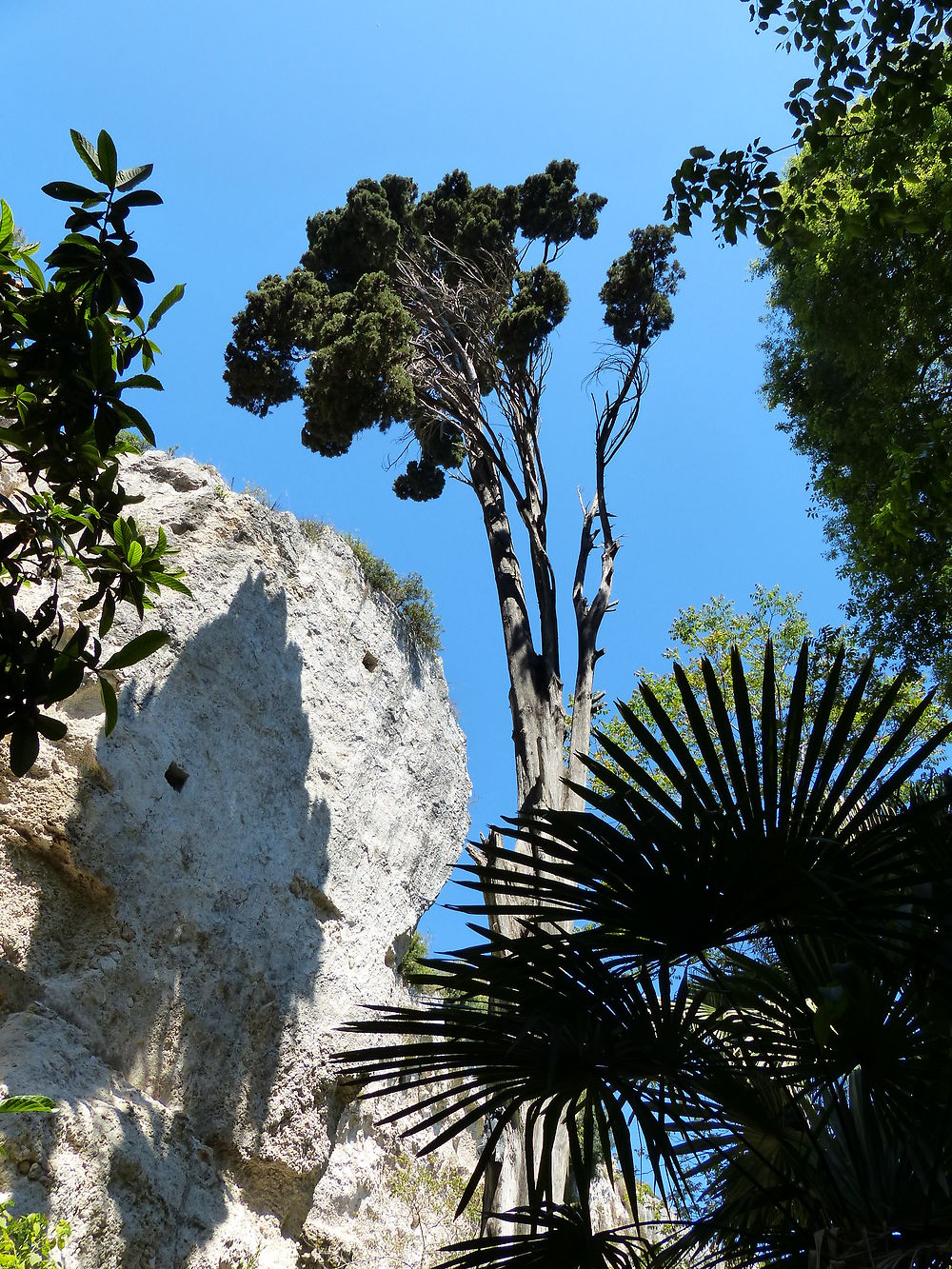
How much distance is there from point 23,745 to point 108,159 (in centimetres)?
210

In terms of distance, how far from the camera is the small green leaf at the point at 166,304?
3.83 meters

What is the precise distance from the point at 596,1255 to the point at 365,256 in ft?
31.7

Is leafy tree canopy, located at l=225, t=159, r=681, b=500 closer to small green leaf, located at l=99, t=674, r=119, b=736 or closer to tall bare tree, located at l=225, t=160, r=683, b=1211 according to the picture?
tall bare tree, located at l=225, t=160, r=683, b=1211

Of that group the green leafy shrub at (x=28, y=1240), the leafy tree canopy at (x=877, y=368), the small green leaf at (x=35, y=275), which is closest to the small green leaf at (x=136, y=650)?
the small green leaf at (x=35, y=275)

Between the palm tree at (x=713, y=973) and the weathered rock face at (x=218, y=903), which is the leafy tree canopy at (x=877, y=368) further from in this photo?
the weathered rock face at (x=218, y=903)

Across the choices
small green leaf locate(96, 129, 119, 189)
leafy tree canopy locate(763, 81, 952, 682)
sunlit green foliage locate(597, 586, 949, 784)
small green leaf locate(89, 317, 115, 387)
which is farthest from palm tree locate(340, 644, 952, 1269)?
sunlit green foliage locate(597, 586, 949, 784)

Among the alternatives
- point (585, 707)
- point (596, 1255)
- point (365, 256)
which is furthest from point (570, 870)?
point (365, 256)

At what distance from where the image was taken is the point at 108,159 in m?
3.41

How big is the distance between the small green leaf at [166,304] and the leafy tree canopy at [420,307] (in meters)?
4.96

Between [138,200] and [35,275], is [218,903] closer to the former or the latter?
[35,275]

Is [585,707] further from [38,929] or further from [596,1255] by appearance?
[596,1255]

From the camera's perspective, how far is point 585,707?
8.54 meters

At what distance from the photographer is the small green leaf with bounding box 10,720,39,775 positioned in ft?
10.7

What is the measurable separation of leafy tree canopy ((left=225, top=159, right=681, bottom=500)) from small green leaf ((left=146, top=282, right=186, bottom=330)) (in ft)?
16.3
